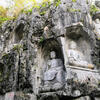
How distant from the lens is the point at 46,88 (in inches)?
293

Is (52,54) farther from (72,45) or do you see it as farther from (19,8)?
(19,8)

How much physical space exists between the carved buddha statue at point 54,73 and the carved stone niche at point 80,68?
Result: 25.7 inches

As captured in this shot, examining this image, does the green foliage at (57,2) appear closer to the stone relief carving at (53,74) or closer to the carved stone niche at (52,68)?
the carved stone niche at (52,68)

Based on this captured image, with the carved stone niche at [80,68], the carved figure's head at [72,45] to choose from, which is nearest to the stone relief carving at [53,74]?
the carved stone niche at [80,68]

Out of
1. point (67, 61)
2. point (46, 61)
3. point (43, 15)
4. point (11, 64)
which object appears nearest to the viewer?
point (67, 61)

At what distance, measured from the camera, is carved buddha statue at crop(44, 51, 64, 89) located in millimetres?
7679

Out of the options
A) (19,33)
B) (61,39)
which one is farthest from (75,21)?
(19,33)

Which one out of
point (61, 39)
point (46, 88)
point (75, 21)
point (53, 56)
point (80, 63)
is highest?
point (75, 21)

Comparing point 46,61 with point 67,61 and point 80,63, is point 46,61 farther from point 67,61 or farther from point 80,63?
point 80,63

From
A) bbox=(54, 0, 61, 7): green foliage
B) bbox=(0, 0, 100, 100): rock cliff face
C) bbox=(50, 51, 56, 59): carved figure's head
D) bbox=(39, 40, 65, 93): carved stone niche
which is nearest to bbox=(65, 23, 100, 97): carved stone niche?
bbox=(0, 0, 100, 100): rock cliff face

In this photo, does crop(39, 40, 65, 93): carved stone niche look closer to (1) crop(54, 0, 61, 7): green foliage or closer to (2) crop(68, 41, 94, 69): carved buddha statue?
(2) crop(68, 41, 94, 69): carved buddha statue

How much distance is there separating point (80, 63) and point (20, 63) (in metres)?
3.50

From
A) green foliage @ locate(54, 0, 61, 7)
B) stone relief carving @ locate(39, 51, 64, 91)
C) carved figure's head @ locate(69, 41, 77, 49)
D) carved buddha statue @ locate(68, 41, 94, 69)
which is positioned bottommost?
stone relief carving @ locate(39, 51, 64, 91)

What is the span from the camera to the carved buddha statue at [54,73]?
25.2ft
